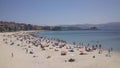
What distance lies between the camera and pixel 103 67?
18.2m

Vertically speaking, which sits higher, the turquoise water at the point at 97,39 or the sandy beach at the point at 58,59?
the sandy beach at the point at 58,59

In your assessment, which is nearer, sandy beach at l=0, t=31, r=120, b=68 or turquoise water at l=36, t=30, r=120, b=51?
sandy beach at l=0, t=31, r=120, b=68

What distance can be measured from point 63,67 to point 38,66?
2313mm

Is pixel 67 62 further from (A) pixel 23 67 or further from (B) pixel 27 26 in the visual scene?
(B) pixel 27 26

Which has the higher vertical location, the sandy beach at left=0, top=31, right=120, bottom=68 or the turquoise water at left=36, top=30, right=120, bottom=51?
the sandy beach at left=0, top=31, right=120, bottom=68

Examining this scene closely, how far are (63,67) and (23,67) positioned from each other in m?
3.60

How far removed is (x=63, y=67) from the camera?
18.3 metres

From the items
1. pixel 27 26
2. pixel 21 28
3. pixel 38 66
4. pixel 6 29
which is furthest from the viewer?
pixel 27 26

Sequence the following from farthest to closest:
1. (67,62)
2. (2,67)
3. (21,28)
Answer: (21,28) < (67,62) < (2,67)

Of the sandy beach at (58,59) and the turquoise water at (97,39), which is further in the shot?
the turquoise water at (97,39)

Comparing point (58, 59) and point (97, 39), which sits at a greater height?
point (58, 59)

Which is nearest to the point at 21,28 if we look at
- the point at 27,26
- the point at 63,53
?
the point at 27,26

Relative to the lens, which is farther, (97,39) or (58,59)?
(97,39)

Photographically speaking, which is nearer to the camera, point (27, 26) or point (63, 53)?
point (63, 53)
